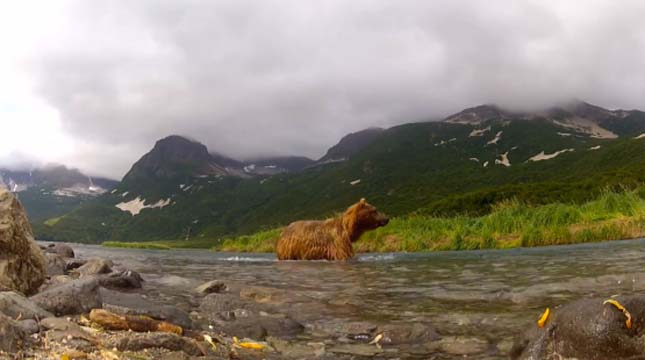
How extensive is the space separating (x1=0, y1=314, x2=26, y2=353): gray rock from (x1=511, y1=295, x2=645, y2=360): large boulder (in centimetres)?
410

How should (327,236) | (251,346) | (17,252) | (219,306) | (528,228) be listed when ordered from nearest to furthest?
(251,346)
(17,252)
(219,306)
(327,236)
(528,228)

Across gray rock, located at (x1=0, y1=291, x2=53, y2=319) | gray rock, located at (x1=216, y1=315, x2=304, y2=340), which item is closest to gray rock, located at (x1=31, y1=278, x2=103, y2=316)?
gray rock, located at (x1=0, y1=291, x2=53, y2=319)

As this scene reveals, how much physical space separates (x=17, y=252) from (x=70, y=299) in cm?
244

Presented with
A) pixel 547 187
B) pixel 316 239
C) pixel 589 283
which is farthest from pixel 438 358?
pixel 547 187

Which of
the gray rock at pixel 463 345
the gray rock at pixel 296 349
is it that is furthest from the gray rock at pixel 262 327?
the gray rock at pixel 463 345

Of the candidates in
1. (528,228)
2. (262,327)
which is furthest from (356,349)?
(528,228)

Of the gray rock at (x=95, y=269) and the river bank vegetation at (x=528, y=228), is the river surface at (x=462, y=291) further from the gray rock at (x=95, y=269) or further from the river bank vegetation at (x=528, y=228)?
the river bank vegetation at (x=528, y=228)

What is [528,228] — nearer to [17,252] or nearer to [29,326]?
[17,252]

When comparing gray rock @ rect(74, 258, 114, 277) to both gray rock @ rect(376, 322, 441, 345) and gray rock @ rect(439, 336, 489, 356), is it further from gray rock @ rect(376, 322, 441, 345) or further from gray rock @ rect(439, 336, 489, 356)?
gray rock @ rect(439, 336, 489, 356)

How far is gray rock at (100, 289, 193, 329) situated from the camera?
20.3 ft

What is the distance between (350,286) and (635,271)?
566cm

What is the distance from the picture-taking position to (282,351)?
575cm

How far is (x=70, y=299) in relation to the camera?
5.80 meters

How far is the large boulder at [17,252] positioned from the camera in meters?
7.23
